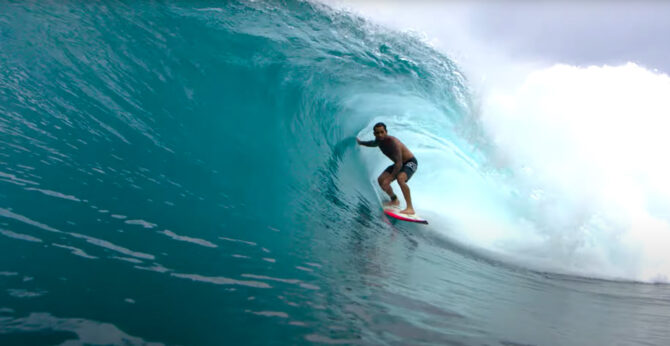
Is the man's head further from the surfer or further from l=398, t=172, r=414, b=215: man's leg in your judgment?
l=398, t=172, r=414, b=215: man's leg

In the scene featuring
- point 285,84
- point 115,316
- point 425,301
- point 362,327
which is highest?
point 285,84

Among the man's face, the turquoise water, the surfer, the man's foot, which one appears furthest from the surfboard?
the man's face

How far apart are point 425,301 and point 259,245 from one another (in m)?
1.27

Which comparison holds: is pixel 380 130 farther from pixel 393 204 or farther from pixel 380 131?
pixel 393 204

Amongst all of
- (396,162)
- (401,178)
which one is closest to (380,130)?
(396,162)

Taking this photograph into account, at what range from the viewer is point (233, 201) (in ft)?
11.8

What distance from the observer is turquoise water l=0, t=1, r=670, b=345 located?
170cm

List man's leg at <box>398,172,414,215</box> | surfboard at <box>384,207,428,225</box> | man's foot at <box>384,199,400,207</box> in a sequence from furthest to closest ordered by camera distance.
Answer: man's foot at <box>384,199,400,207</box>, man's leg at <box>398,172,414,215</box>, surfboard at <box>384,207,428,225</box>

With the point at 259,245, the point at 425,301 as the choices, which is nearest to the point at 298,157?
the point at 259,245

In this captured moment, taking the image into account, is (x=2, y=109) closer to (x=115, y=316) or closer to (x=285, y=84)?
(x=115, y=316)

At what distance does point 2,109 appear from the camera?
375 centimetres

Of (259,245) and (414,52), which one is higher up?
(414,52)

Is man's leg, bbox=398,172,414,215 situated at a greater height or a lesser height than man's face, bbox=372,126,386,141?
lesser

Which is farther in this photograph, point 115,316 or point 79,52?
point 79,52
